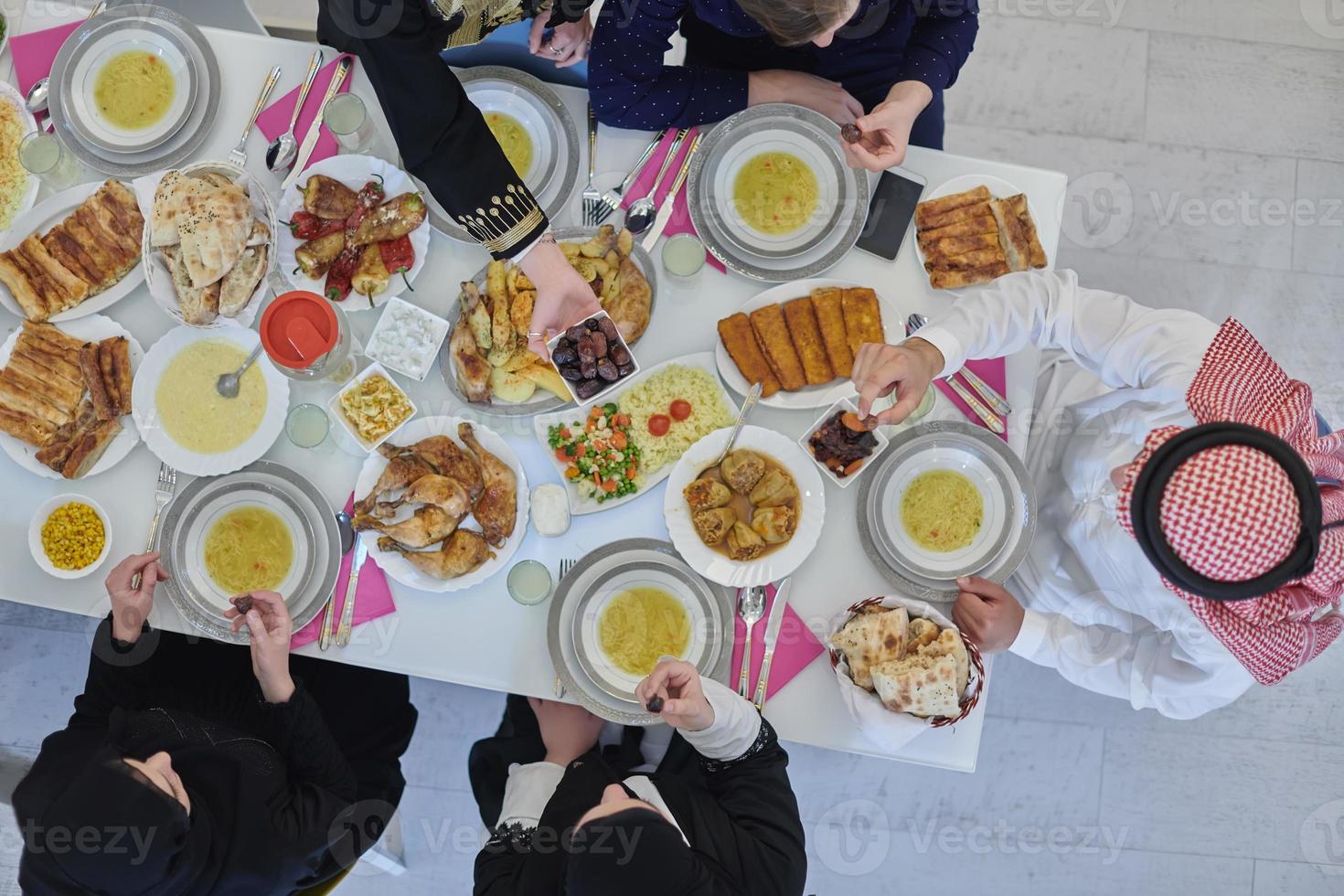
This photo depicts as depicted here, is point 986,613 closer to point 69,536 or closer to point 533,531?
point 533,531

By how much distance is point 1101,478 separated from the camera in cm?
200

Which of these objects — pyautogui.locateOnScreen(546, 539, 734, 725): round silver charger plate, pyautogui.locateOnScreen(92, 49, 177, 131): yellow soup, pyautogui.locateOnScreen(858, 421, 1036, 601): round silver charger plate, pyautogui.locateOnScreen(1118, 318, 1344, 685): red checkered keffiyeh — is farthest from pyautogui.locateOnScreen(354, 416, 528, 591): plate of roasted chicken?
pyautogui.locateOnScreen(1118, 318, 1344, 685): red checkered keffiyeh

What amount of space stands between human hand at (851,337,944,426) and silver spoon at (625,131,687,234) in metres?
0.60

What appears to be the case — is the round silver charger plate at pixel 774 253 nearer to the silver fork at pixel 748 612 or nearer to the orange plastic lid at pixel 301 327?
the silver fork at pixel 748 612

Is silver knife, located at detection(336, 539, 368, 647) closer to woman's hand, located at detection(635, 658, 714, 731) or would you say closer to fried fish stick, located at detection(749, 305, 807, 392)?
woman's hand, located at detection(635, 658, 714, 731)

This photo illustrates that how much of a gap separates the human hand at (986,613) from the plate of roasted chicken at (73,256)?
2.02 m

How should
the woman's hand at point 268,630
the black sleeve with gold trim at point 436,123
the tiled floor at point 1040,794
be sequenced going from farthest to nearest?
the tiled floor at point 1040,794
the woman's hand at point 268,630
the black sleeve with gold trim at point 436,123

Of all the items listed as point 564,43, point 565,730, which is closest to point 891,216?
point 564,43

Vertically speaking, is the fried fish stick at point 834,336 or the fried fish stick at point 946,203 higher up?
the fried fish stick at point 946,203

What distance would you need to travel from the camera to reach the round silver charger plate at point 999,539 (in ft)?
6.48

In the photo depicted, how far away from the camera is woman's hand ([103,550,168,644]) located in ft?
6.31

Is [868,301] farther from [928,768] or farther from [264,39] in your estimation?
[928,768]

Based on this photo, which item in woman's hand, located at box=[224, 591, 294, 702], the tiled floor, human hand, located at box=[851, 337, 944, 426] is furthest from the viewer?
the tiled floor

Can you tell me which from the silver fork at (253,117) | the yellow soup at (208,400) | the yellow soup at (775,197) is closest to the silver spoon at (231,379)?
the yellow soup at (208,400)
